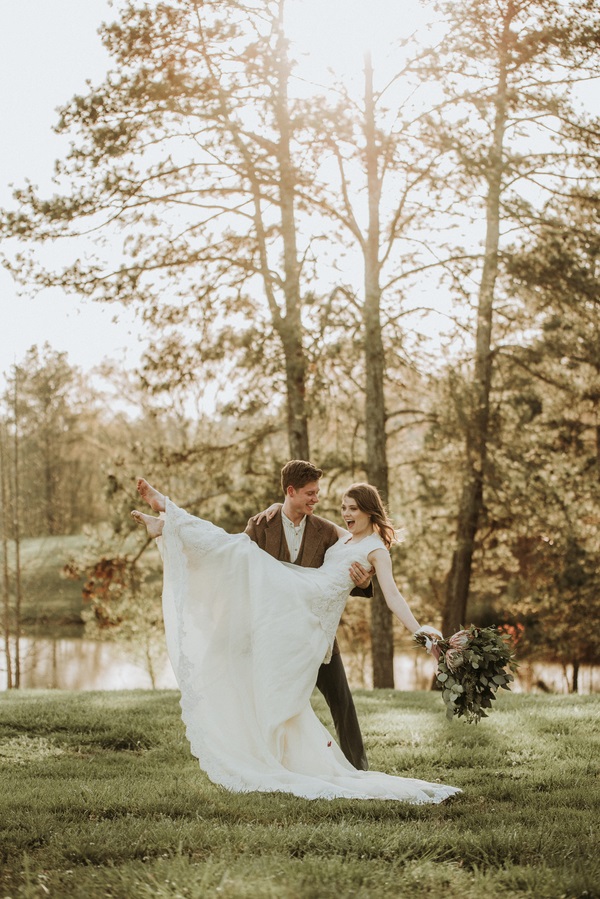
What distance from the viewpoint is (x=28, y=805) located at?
18.3ft

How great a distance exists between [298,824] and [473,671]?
1.43m

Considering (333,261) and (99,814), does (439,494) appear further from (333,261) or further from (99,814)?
(99,814)

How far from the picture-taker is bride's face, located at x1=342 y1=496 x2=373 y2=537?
21.6 ft

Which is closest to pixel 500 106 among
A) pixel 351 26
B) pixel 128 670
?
pixel 351 26

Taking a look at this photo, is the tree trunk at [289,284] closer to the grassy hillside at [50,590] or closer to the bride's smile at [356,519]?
the bride's smile at [356,519]

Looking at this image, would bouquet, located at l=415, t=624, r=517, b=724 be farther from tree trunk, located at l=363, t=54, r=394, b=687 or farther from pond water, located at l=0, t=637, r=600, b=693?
pond water, located at l=0, t=637, r=600, b=693

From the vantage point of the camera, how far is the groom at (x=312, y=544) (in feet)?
21.7

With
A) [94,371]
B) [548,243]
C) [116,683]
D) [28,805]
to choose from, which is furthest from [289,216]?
[94,371]

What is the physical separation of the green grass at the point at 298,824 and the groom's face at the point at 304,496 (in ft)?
6.10

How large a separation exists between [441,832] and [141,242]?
40.1ft

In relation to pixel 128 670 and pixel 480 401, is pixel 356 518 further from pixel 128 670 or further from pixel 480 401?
pixel 128 670

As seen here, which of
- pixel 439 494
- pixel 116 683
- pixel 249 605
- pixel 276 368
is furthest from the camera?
pixel 116 683

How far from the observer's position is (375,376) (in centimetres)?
1577

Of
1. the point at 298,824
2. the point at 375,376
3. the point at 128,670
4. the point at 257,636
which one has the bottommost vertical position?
the point at 128,670
